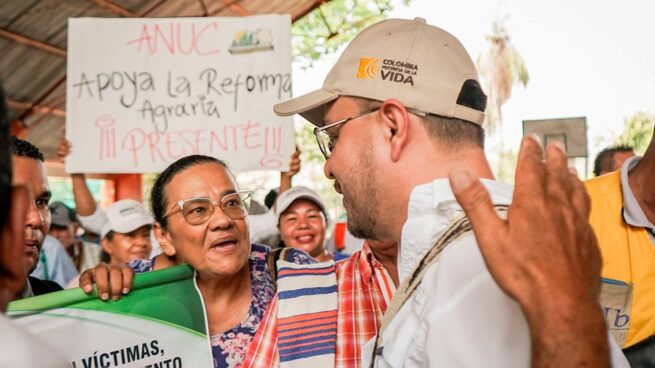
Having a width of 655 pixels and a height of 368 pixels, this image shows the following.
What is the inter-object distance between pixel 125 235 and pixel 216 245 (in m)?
1.79

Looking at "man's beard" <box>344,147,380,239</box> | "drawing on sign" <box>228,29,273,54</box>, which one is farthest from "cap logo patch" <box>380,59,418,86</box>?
"drawing on sign" <box>228,29,273,54</box>

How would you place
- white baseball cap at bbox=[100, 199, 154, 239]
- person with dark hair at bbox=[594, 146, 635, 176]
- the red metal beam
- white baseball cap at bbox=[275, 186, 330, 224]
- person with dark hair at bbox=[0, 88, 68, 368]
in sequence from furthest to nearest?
the red metal beam < person with dark hair at bbox=[594, 146, 635, 176] < white baseball cap at bbox=[275, 186, 330, 224] < white baseball cap at bbox=[100, 199, 154, 239] < person with dark hair at bbox=[0, 88, 68, 368]

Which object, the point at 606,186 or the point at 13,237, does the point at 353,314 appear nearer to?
the point at 606,186

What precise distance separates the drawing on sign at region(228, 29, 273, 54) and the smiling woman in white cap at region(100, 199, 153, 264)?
1127 millimetres

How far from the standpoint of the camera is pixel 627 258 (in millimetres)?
1891

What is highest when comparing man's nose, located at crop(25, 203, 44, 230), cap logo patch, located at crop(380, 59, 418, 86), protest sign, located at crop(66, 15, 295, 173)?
protest sign, located at crop(66, 15, 295, 173)

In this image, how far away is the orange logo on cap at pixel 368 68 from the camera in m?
1.29

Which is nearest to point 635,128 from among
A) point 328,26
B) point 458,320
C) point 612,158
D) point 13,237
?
point 328,26

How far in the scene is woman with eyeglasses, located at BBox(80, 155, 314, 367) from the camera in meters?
2.16

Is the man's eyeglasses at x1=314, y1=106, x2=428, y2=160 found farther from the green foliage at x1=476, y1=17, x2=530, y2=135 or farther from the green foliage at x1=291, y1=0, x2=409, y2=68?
the green foliage at x1=476, y1=17, x2=530, y2=135

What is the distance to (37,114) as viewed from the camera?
1142 cm

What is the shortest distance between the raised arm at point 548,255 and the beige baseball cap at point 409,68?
1.60 ft

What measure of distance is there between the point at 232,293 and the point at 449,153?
1.21 m

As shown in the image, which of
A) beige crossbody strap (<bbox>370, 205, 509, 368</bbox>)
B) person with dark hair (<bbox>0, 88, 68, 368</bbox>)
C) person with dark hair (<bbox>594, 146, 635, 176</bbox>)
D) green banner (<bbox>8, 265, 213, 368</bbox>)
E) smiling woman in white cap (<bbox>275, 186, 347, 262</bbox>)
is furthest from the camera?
person with dark hair (<bbox>594, 146, 635, 176</bbox>)
